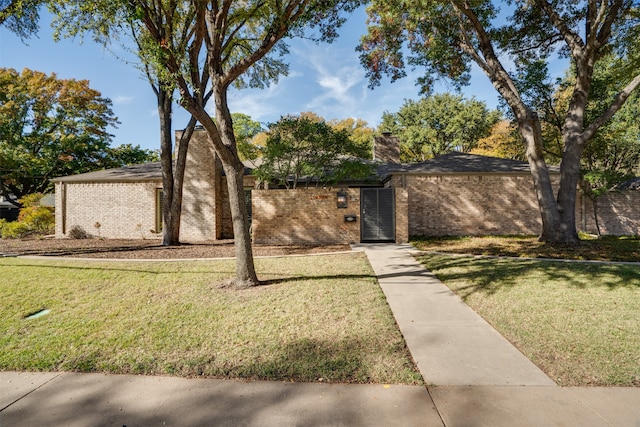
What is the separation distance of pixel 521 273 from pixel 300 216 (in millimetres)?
6860

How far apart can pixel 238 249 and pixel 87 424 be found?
137 inches

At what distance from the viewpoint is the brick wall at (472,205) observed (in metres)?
13.0

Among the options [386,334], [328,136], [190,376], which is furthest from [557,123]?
[190,376]

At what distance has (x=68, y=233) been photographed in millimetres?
13922

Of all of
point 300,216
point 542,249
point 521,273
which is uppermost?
point 300,216

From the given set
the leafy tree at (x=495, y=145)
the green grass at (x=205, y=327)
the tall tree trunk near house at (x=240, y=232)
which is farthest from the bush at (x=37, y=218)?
the leafy tree at (x=495, y=145)

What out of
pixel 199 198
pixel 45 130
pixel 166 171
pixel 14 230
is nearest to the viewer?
pixel 166 171

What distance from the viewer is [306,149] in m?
Result: 10.8

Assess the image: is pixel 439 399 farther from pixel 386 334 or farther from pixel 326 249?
pixel 326 249

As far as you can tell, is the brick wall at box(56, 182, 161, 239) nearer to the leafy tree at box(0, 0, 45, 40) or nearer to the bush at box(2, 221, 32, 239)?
the bush at box(2, 221, 32, 239)

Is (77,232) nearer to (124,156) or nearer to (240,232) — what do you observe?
(124,156)

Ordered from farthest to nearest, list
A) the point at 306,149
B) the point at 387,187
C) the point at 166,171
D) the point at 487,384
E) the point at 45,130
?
the point at 45,130, the point at 387,187, the point at 166,171, the point at 306,149, the point at 487,384

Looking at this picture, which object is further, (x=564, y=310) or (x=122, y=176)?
(x=122, y=176)

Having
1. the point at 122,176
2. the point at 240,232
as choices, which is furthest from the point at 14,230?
the point at 240,232
